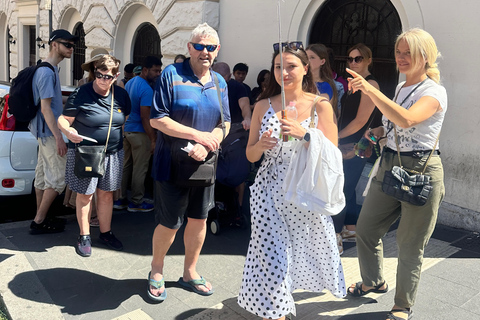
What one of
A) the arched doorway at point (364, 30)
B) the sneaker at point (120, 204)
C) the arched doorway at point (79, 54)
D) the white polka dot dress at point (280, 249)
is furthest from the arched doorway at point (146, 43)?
the white polka dot dress at point (280, 249)

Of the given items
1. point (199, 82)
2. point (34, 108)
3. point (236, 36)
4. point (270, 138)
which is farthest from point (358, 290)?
point (236, 36)

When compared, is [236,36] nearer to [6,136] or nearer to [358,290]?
[6,136]

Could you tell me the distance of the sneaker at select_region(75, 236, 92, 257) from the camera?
443cm

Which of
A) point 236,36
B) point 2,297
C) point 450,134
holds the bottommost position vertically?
point 2,297

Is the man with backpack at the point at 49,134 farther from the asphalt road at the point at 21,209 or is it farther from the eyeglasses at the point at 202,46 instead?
the eyeglasses at the point at 202,46

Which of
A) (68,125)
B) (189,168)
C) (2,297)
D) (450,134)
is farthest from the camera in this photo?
(450,134)

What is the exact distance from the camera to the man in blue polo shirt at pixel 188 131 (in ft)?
11.1

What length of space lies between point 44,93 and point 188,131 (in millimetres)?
2101

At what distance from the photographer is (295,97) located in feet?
10.1

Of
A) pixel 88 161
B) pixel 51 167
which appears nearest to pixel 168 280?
pixel 88 161

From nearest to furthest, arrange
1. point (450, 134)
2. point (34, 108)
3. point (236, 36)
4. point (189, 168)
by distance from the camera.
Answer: point (189, 168) → point (34, 108) → point (450, 134) → point (236, 36)

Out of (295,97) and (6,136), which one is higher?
(295,97)

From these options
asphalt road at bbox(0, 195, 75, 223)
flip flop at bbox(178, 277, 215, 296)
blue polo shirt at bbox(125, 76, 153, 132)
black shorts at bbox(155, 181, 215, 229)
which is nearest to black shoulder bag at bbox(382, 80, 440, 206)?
black shorts at bbox(155, 181, 215, 229)

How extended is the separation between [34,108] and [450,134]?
14.2 ft
